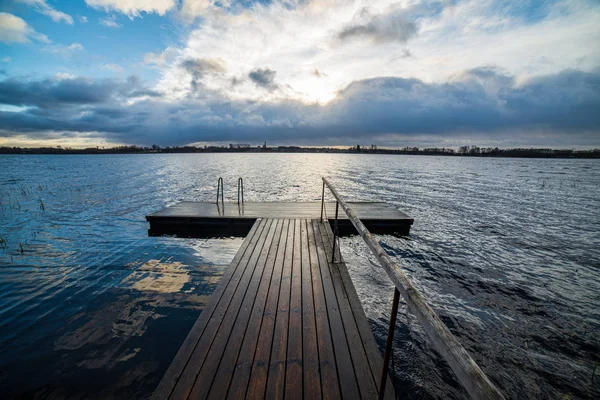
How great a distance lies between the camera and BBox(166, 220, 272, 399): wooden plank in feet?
8.89

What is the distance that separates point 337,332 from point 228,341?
1.46 meters

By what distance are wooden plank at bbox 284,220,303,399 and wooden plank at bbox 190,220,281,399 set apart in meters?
0.64

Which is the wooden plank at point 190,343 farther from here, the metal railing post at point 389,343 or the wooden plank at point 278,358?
the metal railing post at point 389,343

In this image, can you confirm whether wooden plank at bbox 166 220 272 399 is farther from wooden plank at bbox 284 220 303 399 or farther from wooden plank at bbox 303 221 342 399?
wooden plank at bbox 303 221 342 399

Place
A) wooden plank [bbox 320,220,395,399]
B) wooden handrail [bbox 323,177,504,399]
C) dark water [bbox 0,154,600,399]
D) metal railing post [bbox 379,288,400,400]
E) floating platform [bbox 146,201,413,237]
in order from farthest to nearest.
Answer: floating platform [bbox 146,201,413,237] < dark water [bbox 0,154,600,399] < wooden plank [bbox 320,220,395,399] < metal railing post [bbox 379,288,400,400] < wooden handrail [bbox 323,177,504,399]

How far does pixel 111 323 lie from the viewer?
18.0 feet

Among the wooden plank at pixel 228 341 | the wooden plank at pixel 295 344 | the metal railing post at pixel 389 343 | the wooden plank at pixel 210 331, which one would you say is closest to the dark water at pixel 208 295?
the wooden plank at pixel 210 331

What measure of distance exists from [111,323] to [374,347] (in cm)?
548

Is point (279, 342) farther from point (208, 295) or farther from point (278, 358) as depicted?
point (208, 295)

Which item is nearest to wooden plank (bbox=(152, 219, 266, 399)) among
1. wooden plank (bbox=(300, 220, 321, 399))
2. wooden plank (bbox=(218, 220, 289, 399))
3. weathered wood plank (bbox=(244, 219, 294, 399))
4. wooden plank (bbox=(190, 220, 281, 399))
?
wooden plank (bbox=(190, 220, 281, 399))

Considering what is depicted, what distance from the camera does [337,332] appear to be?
139 inches

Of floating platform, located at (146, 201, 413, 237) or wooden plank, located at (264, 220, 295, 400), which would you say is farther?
floating platform, located at (146, 201, 413, 237)

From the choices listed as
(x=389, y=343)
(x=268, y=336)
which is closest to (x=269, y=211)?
(x=268, y=336)

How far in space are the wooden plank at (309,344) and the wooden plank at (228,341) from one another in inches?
33.0
